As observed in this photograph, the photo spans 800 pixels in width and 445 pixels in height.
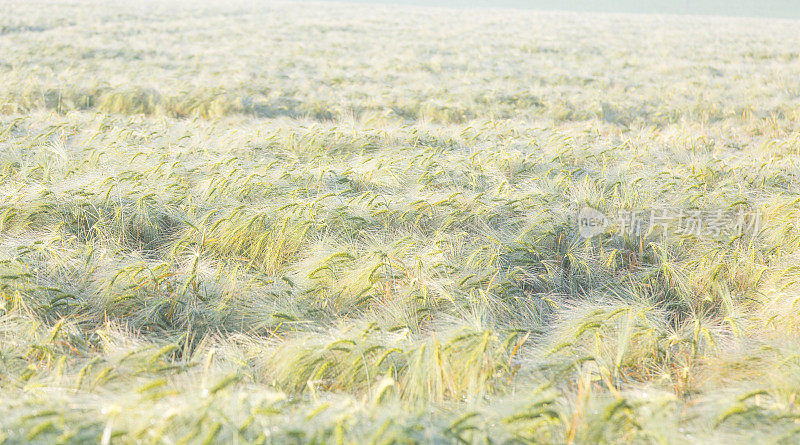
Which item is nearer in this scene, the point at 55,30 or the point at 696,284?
the point at 696,284

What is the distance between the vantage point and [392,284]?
266 centimetres

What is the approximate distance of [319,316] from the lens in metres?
2.51

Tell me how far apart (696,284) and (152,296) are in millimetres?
3033

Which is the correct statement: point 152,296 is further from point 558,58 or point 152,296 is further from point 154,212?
point 558,58

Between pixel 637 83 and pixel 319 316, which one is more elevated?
pixel 637 83

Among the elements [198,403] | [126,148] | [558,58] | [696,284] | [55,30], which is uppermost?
[55,30]

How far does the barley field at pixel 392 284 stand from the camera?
1605mm

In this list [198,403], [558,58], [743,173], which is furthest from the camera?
[558,58]

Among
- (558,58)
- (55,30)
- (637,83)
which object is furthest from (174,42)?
(637,83)

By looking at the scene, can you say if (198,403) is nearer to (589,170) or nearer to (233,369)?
(233,369)

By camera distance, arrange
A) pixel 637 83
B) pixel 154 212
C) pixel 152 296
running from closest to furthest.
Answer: pixel 152 296, pixel 154 212, pixel 637 83

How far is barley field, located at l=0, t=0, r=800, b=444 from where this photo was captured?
1.61 meters

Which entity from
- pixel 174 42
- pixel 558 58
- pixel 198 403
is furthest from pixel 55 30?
pixel 198 403

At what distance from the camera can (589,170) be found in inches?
172
